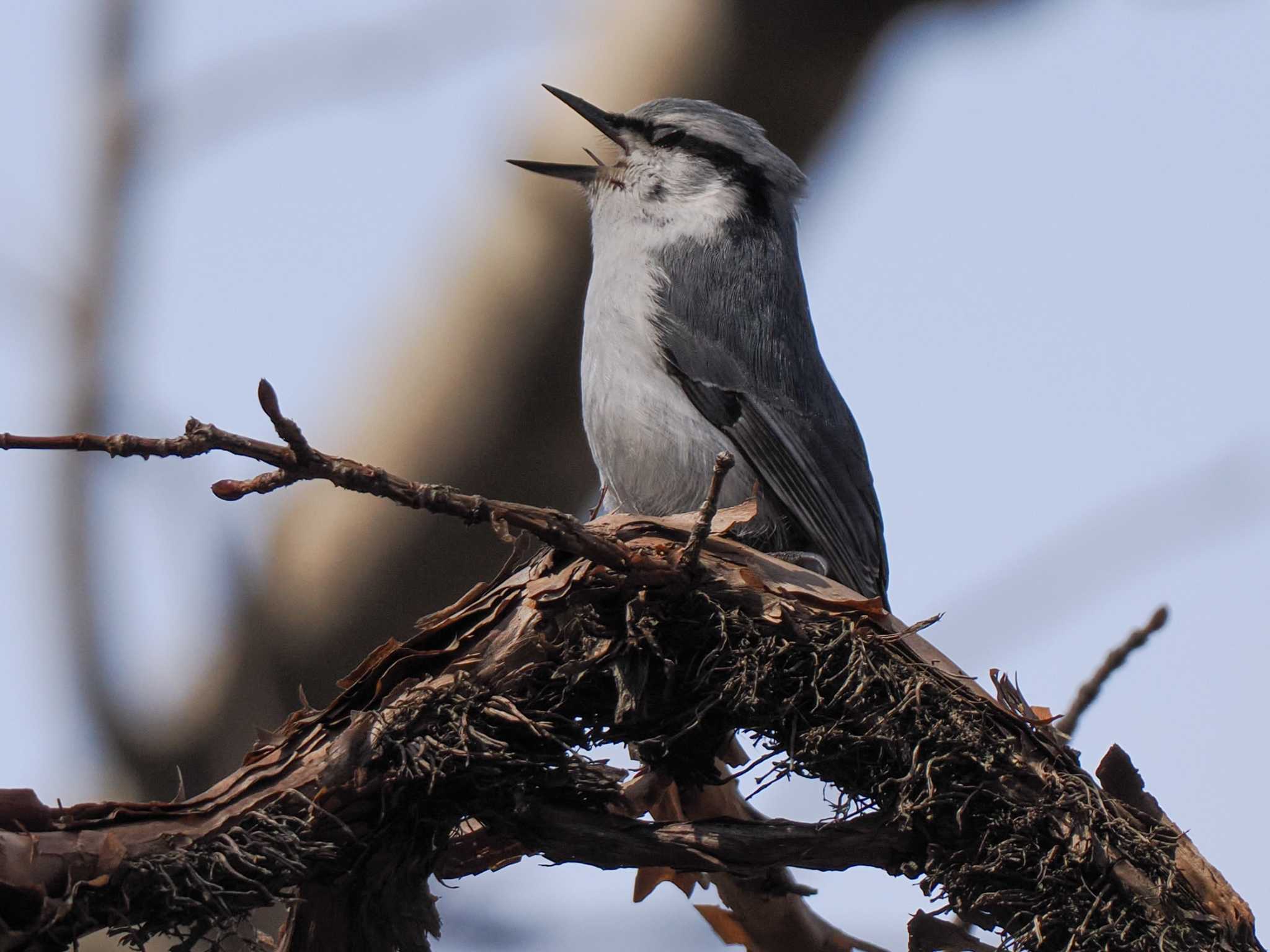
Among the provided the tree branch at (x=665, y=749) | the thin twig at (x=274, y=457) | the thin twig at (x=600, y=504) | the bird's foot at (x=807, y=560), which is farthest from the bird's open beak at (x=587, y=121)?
the thin twig at (x=274, y=457)

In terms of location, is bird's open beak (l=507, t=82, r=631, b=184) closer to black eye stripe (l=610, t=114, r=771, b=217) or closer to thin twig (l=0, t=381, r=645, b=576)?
black eye stripe (l=610, t=114, r=771, b=217)

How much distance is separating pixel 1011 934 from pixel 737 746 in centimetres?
52

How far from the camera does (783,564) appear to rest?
1.88 m

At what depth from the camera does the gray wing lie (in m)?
2.71

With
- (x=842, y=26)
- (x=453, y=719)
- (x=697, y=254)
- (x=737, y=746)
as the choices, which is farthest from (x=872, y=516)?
(x=453, y=719)

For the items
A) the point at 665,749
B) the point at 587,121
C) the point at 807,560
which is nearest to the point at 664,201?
the point at 587,121

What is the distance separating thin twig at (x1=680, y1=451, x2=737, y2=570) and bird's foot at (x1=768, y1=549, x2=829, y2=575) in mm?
687

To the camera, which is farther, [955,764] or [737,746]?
[737,746]

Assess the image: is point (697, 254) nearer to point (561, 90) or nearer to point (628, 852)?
point (561, 90)

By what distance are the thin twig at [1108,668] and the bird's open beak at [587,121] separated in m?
1.65

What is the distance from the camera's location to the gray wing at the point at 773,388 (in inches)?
107

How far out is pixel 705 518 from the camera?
1.63 meters

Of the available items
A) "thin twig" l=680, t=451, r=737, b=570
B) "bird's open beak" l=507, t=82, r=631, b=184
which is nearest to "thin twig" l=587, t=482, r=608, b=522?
"bird's open beak" l=507, t=82, r=631, b=184

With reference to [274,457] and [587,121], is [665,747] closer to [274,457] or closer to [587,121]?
[274,457]
